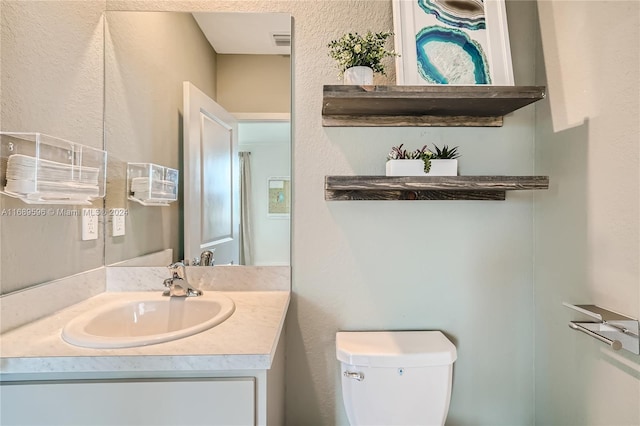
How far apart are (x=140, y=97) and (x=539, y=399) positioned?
6.72ft

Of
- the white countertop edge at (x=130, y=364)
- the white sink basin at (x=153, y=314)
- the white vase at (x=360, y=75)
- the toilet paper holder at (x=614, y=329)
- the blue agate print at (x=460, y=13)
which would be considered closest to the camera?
the white countertop edge at (x=130, y=364)

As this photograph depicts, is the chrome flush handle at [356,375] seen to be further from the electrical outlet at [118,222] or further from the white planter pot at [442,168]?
the electrical outlet at [118,222]

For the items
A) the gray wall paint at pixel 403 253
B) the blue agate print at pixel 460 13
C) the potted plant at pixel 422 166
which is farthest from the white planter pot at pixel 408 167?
the blue agate print at pixel 460 13

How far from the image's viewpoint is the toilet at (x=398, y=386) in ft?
3.98

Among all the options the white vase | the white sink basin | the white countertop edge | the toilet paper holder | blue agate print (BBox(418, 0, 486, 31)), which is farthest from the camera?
blue agate print (BBox(418, 0, 486, 31))

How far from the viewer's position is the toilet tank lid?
1.21 m

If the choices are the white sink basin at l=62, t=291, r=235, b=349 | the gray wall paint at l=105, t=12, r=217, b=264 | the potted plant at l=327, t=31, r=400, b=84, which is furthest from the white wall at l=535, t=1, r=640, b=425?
the gray wall paint at l=105, t=12, r=217, b=264

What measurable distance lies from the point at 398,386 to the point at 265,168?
0.97m

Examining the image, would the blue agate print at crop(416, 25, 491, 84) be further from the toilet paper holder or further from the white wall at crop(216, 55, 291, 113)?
the toilet paper holder

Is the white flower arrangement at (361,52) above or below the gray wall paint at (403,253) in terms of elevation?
above

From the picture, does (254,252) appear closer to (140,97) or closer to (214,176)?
(214,176)

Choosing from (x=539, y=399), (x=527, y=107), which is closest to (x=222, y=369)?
(x=539, y=399)

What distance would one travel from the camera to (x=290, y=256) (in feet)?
4.66

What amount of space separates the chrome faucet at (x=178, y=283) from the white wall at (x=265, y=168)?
10.6 inches
